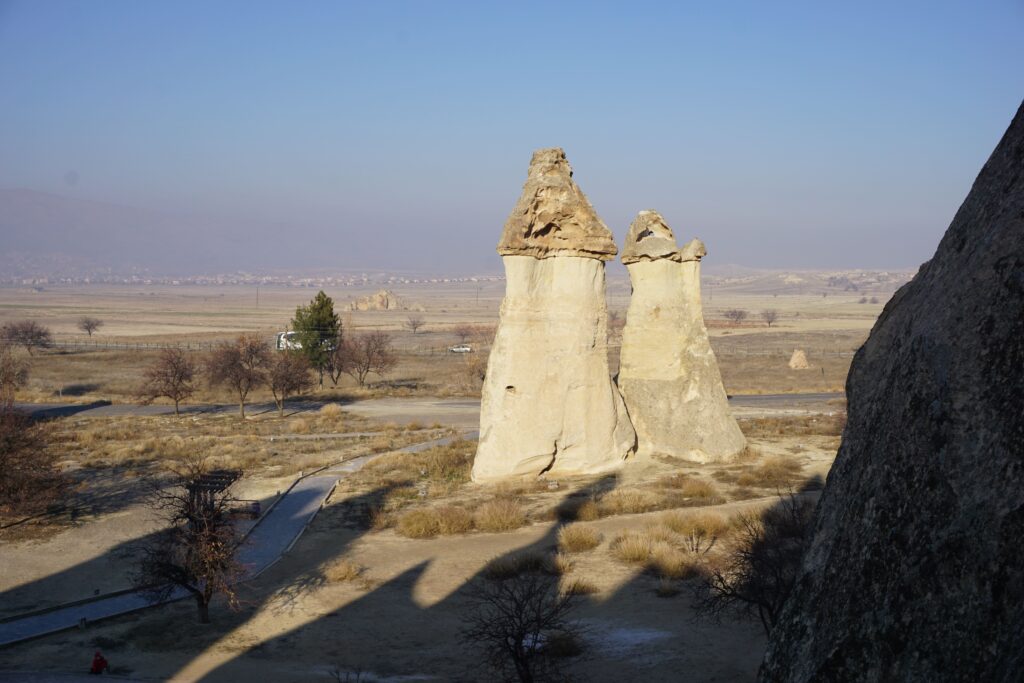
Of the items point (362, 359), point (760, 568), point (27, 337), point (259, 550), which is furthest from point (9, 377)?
point (760, 568)

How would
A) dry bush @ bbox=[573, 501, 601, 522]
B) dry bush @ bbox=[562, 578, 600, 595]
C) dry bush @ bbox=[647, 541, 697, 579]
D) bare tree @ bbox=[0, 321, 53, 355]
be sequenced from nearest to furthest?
dry bush @ bbox=[562, 578, 600, 595], dry bush @ bbox=[647, 541, 697, 579], dry bush @ bbox=[573, 501, 601, 522], bare tree @ bbox=[0, 321, 53, 355]

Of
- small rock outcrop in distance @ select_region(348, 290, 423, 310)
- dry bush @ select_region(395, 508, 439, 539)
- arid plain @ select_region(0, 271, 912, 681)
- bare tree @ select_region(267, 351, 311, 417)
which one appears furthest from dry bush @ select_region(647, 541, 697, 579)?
small rock outcrop in distance @ select_region(348, 290, 423, 310)

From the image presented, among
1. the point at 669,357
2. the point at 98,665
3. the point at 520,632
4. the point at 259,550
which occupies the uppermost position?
the point at 669,357

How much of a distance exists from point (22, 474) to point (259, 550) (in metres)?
5.58

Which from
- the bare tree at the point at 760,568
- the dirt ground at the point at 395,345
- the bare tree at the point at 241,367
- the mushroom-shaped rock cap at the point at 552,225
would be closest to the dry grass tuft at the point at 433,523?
the bare tree at the point at 760,568

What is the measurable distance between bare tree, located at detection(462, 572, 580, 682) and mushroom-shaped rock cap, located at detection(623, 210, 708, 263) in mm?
9881

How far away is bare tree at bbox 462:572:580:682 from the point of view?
9392 millimetres

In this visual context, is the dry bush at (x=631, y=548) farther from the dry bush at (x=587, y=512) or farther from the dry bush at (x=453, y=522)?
the dry bush at (x=453, y=522)

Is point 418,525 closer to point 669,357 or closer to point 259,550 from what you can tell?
point 259,550

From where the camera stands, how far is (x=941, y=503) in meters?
3.57

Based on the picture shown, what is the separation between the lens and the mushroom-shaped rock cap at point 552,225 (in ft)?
63.7

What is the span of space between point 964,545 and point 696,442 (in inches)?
717

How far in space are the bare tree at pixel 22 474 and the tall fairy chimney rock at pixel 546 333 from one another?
889 centimetres

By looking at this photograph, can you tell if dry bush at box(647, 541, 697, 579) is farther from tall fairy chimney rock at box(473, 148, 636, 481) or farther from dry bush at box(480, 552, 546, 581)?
tall fairy chimney rock at box(473, 148, 636, 481)
